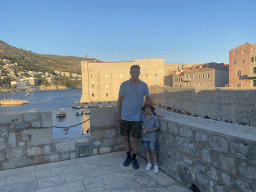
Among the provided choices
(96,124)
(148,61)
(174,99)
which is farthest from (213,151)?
(148,61)

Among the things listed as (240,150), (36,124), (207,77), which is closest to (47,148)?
(36,124)

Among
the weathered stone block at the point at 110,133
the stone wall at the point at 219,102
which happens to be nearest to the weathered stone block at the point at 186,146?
the weathered stone block at the point at 110,133

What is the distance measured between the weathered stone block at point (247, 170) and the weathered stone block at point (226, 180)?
0.71ft

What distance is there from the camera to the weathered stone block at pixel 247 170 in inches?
76.9

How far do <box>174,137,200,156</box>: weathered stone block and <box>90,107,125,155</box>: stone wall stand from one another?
1791 millimetres

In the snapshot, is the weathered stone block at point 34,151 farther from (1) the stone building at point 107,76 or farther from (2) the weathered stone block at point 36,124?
(1) the stone building at point 107,76

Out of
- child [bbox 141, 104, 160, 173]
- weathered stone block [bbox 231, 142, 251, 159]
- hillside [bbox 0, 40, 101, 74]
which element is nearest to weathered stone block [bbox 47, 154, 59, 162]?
child [bbox 141, 104, 160, 173]

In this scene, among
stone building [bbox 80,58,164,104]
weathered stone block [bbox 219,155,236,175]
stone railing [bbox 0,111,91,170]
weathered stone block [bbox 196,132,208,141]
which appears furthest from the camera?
stone building [bbox 80,58,164,104]

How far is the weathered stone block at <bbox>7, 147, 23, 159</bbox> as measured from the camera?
363 cm

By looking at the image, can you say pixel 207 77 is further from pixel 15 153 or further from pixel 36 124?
pixel 15 153

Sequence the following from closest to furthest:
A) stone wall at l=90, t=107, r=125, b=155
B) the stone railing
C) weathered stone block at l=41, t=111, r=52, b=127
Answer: the stone railing
weathered stone block at l=41, t=111, r=52, b=127
stone wall at l=90, t=107, r=125, b=155

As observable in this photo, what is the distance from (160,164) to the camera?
347cm

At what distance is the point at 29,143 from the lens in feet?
12.4

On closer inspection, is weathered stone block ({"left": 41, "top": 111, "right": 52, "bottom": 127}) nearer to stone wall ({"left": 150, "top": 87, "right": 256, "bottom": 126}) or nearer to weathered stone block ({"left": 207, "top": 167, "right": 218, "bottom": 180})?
weathered stone block ({"left": 207, "top": 167, "right": 218, "bottom": 180})
